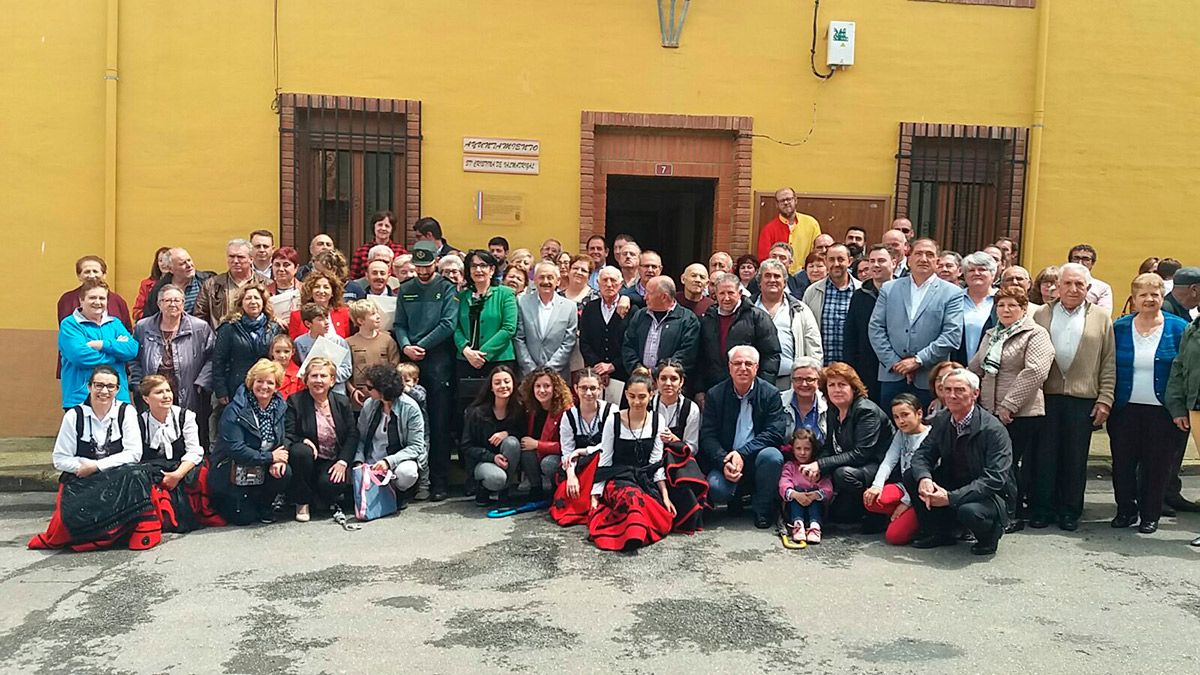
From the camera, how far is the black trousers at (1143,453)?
655cm

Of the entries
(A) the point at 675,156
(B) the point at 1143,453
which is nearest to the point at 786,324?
(B) the point at 1143,453

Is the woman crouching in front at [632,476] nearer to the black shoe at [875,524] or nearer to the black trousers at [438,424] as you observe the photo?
the black shoe at [875,524]

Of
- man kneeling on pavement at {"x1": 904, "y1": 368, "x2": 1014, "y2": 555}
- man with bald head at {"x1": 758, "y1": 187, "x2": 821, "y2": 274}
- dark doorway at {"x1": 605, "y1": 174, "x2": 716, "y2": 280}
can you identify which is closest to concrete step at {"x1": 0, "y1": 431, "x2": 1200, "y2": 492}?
man kneeling on pavement at {"x1": 904, "y1": 368, "x2": 1014, "y2": 555}

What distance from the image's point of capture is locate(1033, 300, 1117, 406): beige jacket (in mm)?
→ 6574

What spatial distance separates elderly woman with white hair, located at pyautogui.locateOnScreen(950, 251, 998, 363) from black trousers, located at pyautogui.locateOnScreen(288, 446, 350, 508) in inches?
172

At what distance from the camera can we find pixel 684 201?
1266 cm

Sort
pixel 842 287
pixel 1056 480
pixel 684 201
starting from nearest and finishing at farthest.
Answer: pixel 1056 480 < pixel 842 287 < pixel 684 201

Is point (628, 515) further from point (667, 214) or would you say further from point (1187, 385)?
point (667, 214)

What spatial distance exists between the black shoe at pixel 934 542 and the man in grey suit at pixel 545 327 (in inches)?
110

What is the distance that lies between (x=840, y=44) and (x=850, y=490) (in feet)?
16.8

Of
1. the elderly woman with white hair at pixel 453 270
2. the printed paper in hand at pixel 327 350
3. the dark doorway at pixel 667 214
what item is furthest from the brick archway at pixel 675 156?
the printed paper in hand at pixel 327 350

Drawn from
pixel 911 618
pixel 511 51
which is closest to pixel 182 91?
pixel 511 51

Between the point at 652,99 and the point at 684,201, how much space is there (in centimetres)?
308

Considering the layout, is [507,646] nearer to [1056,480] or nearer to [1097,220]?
[1056,480]
